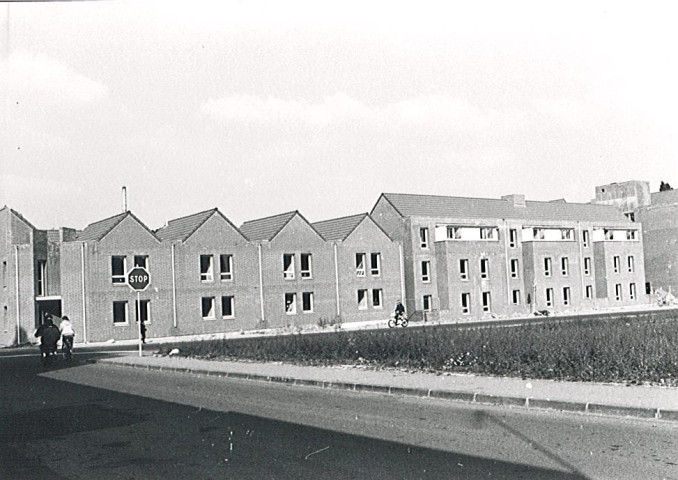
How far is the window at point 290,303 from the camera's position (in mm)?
51219

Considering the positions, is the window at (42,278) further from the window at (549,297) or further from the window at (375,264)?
the window at (549,297)

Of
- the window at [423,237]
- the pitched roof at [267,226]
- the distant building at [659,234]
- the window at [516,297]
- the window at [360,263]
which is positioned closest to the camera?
the pitched roof at [267,226]

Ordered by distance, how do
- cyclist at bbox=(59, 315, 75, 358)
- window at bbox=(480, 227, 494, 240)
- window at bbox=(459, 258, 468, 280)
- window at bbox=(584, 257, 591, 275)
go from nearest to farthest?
cyclist at bbox=(59, 315, 75, 358) → window at bbox=(459, 258, 468, 280) → window at bbox=(480, 227, 494, 240) → window at bbox=(584, 257, 591, 275)

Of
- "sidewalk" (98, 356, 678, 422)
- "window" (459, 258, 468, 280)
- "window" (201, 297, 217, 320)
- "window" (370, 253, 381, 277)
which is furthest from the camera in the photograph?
"window" (459, 258, 468, 280)

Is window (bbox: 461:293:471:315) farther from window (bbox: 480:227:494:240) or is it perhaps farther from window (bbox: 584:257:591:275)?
window (bbox: 584:257:591:275)

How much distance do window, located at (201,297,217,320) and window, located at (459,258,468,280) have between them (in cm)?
2008

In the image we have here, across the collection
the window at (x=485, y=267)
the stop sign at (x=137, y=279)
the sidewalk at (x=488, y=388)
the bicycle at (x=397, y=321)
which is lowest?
the bicycle at (x=397, y=321)

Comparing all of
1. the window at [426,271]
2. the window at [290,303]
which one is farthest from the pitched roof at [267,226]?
the window at [426,271]

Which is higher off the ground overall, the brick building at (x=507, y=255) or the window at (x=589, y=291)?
the brick building at (x=507, y=255)

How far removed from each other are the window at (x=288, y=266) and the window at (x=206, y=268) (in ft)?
18.0

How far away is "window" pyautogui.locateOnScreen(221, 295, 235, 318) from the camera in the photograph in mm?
48562

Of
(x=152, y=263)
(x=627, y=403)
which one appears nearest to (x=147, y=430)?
(x=627, y=403)

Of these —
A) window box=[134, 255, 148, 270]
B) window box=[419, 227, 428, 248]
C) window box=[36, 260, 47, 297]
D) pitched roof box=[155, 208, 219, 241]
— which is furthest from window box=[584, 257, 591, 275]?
window box=[36, 260, 47, 297]

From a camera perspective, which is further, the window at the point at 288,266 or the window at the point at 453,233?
the window at the point at 453,233
